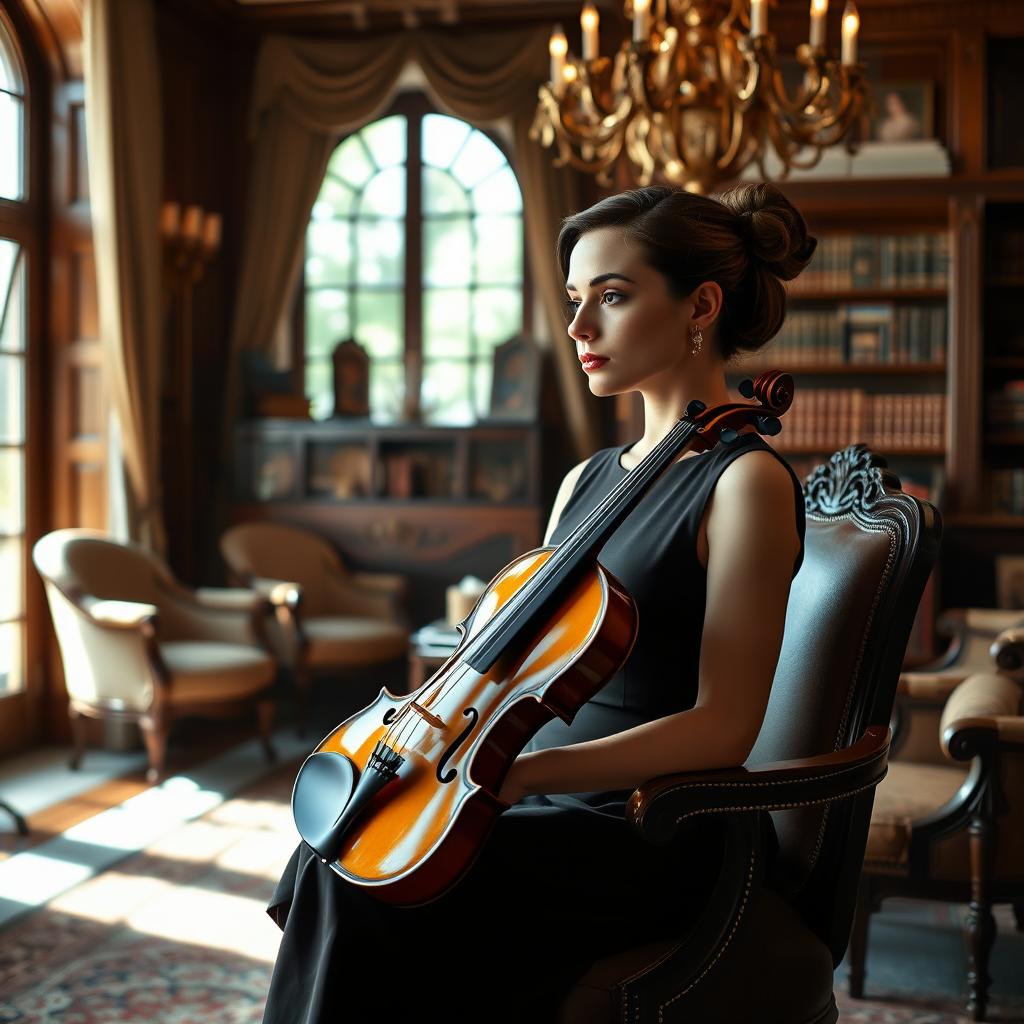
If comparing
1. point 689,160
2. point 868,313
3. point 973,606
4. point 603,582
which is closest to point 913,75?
point 868,313

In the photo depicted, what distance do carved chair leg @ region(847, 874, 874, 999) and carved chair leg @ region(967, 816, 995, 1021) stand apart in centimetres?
20

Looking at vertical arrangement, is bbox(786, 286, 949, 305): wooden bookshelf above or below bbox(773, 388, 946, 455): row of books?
above

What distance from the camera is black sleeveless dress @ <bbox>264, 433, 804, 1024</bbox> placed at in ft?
3.99

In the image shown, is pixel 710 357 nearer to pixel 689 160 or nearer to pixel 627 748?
pixel 627 748

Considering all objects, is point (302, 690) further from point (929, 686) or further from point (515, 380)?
point (929, 686)

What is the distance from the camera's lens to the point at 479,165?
579 centimetres

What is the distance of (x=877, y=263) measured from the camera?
511 centimetres

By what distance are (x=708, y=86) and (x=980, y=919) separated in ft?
6.52

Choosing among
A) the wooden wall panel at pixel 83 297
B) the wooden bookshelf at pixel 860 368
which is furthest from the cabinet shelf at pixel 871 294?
the wooden wall panel at pixel 83 297

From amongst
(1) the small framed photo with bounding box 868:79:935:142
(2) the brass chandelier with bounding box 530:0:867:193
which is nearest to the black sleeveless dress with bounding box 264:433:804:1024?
(2) the brass chandelier with bounding box 530:0:867:193

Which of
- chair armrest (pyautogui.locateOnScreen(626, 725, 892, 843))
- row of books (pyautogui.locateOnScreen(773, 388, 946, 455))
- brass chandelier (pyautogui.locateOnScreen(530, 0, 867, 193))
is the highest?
brass chandelier (pyautogui.locateOnScreen(530, 0, 867, 193))

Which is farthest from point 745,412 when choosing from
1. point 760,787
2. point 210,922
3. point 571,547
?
point 210,922

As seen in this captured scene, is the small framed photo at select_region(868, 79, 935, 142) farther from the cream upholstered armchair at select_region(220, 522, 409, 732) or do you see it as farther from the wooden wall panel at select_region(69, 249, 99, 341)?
the wooden wall panel at select_region(69, 249, 99, 341)

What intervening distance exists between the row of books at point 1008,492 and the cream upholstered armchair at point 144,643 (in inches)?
119
